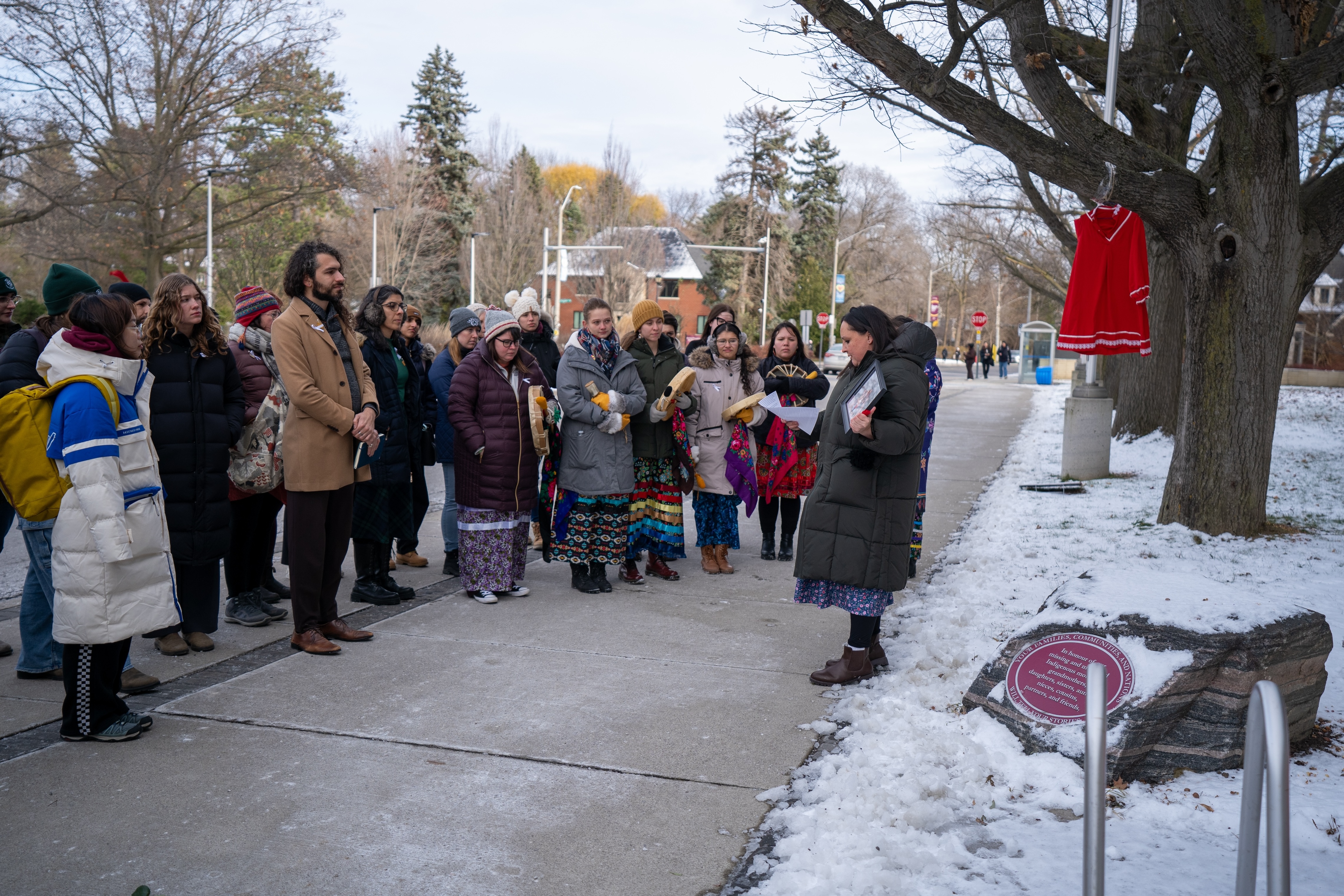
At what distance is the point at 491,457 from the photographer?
6.75 meters

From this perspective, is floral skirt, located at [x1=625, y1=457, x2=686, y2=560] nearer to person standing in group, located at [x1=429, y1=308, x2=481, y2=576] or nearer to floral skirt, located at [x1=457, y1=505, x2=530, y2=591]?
floral skirt, located at [x1=457, y1=505, x2=530, y2=591]

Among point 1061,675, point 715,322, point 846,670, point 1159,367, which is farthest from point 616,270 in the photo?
point 1061,675

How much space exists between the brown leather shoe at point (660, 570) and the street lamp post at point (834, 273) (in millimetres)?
53038

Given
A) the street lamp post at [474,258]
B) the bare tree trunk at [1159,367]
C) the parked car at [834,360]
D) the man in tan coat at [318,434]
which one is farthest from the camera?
the parked car at [834,360]

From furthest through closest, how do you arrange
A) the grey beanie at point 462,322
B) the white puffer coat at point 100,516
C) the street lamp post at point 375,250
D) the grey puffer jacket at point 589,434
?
the street lamp post at point 375,250
the grey beanie at point 462,322
the grey puffer jacket at point 589,434
the white puffer coat at point 100,516

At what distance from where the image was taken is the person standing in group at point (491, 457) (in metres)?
6.74

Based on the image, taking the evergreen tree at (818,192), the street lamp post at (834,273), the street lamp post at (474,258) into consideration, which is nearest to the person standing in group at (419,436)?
the street lamp post at (474,258)

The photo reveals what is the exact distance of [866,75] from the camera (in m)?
9.41

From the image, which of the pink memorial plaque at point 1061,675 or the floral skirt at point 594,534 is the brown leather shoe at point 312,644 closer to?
the floral skirt at point 594,534

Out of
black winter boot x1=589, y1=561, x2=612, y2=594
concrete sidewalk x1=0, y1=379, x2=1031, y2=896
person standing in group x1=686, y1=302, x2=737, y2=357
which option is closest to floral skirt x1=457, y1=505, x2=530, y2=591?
concrete sidewalk x1=0, y1=379, x2=1031, y2=896

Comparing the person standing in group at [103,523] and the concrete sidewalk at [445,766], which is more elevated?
the person standing in group at [103,523]

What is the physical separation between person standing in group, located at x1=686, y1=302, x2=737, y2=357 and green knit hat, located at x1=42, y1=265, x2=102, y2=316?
4252 millimetres

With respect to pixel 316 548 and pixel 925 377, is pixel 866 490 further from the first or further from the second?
pixel 316 548

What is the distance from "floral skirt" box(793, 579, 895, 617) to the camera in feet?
17.1
